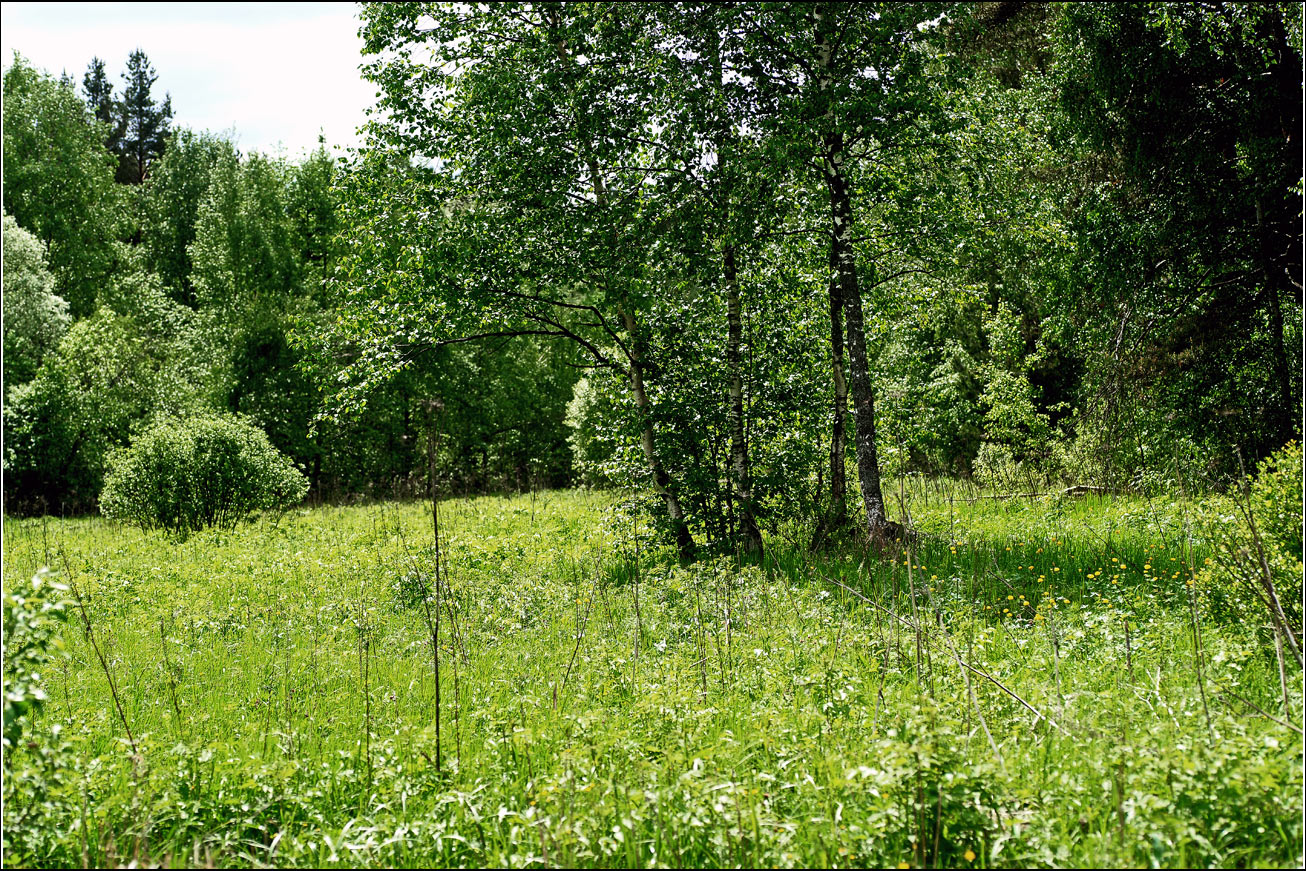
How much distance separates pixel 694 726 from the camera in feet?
14.0

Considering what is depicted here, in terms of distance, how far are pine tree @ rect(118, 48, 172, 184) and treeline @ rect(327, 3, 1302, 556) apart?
3743 cm

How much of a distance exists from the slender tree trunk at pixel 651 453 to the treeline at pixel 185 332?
10068mm

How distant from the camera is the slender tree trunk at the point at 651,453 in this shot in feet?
30.8

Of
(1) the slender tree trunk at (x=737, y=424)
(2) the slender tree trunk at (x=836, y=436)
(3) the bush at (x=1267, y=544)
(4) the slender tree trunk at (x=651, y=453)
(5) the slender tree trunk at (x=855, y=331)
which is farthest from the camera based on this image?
(2) the slender tree trunk at (x=836, y=436)

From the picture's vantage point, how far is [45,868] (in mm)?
3299

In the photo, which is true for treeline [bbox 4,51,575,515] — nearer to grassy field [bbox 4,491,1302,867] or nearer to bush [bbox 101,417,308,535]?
bush [bbox 101,417,308,535]

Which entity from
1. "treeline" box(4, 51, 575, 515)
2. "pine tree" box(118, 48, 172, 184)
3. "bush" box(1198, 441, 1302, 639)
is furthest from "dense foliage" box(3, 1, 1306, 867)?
"pine tree" box(118, 48, 172, 184)

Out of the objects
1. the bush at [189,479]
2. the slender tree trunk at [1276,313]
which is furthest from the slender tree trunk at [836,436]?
the bush at [189,479]

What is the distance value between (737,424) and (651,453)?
1119 millimetres

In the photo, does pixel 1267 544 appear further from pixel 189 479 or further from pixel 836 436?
pixel 189 479

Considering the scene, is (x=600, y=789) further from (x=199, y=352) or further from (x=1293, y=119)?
(x=199, y=352)

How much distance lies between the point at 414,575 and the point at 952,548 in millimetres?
5504

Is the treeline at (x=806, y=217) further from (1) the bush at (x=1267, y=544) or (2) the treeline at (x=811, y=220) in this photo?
(1) the bush at (x=1267, y=544)

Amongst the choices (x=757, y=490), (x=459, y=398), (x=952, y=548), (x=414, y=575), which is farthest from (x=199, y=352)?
(x=952, y=548)
